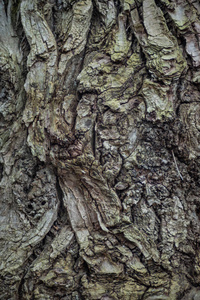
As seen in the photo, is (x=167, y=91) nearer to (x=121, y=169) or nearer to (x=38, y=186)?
(x=121, y=169)

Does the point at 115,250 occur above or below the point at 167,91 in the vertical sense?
below

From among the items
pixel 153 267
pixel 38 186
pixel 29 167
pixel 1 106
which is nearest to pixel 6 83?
pixel 1 106

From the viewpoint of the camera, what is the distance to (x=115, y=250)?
1.37 metres

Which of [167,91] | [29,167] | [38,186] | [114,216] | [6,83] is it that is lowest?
[114,216]

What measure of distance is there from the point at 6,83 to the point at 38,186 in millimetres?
656

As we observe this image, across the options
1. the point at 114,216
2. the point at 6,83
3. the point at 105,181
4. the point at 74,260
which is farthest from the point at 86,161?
the point at 6,83

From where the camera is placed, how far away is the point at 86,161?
136 cm

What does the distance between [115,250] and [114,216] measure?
0.62ft

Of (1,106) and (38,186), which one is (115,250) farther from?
(1,106)

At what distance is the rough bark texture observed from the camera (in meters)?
1.37

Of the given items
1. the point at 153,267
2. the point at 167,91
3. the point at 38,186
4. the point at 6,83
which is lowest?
the point at 153,267

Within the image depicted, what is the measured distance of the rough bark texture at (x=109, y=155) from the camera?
1.37 metres

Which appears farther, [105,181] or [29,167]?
[29,167]

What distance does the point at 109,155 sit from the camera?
1376 mm
